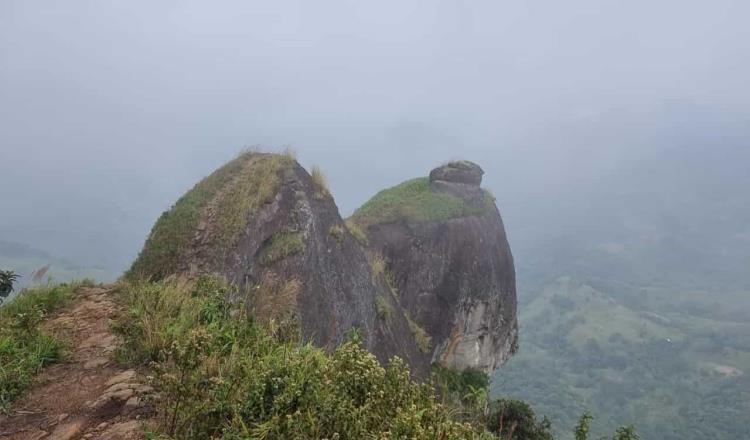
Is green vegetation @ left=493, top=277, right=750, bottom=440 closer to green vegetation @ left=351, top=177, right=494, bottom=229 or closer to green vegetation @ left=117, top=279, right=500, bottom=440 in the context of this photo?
green vegetation @ left=351, top=177, right=494, bottom=229

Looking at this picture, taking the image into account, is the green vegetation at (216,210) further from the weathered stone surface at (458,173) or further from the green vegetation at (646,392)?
the green vegetation at (646,392)

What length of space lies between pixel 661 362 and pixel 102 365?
224 m

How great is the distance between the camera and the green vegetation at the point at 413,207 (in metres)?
30.1

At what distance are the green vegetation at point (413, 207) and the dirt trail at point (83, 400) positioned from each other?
22109 millimetres

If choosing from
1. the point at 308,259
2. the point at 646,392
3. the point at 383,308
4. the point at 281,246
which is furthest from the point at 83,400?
the point at 646,392

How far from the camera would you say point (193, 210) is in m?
14.4

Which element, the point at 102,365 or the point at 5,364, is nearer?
the point at 5,364

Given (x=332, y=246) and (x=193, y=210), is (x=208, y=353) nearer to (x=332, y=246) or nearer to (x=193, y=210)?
(x=193, y=210)

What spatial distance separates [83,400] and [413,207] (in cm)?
2595

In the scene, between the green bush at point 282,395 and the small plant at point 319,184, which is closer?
the green bush at point 282,395

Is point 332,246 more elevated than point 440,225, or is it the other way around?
point 440,225

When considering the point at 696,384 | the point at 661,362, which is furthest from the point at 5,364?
the point at 661,362

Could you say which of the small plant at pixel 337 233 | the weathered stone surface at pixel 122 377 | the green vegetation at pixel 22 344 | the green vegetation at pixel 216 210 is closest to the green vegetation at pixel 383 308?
the small plant at pixel 337 233

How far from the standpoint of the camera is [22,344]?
684cm
